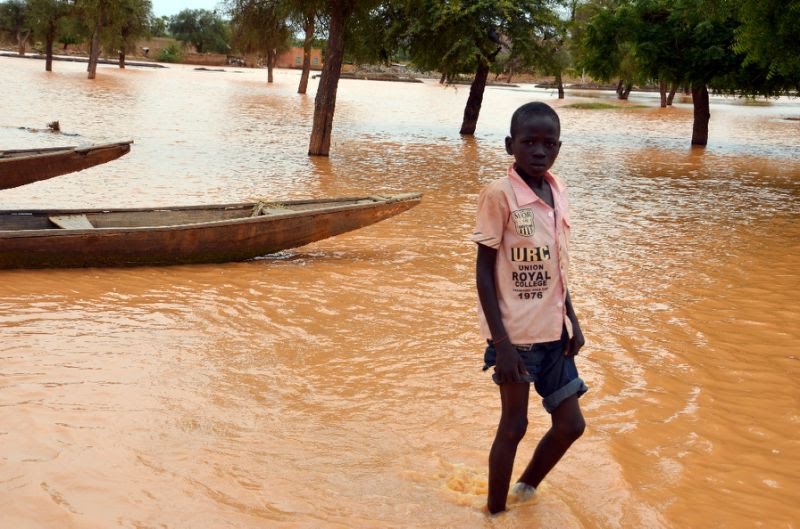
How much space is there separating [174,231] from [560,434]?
5.28 metres

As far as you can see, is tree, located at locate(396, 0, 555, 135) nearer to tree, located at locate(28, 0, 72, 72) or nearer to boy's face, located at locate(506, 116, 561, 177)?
boy's face, located at locate(506, 116, 561, 177)

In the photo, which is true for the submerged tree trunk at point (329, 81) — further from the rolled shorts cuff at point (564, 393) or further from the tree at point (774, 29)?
the rolled shorts cuff at point (564, 393)

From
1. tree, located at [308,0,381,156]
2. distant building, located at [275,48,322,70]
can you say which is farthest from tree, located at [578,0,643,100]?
distant building, located at [275,48,322,70]

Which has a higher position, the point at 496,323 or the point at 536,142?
the point at 536,142

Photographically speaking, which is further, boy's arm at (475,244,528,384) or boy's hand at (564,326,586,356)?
boy's hand at (564,326,586,356)

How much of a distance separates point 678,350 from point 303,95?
127ft

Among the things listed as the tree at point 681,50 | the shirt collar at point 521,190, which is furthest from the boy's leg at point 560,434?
the tree at point 681,50

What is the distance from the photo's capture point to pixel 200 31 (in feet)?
335

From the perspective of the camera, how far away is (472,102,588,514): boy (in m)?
3.41

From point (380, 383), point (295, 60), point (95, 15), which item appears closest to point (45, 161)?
point (380, 383)

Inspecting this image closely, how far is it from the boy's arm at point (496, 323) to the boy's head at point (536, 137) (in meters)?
0.36

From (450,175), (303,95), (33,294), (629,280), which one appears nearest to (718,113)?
(303,95)

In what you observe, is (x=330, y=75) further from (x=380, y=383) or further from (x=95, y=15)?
(x=95, y=15)

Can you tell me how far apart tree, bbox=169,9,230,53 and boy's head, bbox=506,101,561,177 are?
101m
